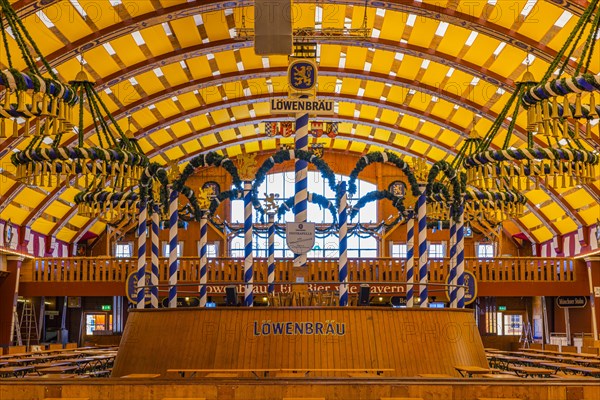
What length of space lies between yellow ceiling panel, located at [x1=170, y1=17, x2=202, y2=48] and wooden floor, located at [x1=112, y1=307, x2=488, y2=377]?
13.6 meters

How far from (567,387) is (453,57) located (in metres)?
18.9

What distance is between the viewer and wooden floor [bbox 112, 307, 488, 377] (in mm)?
12633

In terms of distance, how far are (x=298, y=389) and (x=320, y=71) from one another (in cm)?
2200

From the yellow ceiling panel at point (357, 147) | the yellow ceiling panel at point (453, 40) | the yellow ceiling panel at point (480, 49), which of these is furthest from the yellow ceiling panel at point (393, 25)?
→ the yellow ceiling panel at point (357, 147)

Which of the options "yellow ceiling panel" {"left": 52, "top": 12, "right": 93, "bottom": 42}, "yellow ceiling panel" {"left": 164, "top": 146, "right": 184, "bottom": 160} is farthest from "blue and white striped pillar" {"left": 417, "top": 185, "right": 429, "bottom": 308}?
"yellow ceiling panel" {"left": 164, "top": 146, "right": 184, "bottom": 160}

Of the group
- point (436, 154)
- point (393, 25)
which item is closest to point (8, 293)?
point (393, 25)

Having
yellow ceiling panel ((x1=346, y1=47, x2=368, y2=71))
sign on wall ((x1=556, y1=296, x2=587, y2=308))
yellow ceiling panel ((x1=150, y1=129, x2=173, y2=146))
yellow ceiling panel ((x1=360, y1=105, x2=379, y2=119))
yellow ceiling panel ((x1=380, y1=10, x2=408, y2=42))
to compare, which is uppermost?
yellow ceiling panel ((x1=346, y1=47, x2=368, y2=71))

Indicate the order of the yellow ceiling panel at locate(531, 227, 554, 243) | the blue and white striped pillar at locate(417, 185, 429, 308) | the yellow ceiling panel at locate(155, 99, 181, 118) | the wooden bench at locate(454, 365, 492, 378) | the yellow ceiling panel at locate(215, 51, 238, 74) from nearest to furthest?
the wooden bench at locate(454, 365, 492, 378) → the blue and white striped pillar at locate(417, 185, 429, 308) → the yellow ceiling panel at locate(215, 51, 238, 74) → the yellow ceiling panel at locate(155, 99, 181, 118) → the yellow ceiling panel at locate(531, 227, 554, 243)

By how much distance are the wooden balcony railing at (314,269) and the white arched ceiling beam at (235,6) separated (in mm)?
6948

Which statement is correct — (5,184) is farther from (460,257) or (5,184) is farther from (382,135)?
(460,257)

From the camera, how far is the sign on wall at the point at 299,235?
48.5 feet

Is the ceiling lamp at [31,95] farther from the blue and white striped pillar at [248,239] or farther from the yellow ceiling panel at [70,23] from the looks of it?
the yellow ceiling panel at [70,23]

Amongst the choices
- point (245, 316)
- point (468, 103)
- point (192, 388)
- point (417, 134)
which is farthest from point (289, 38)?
point (417, 134)

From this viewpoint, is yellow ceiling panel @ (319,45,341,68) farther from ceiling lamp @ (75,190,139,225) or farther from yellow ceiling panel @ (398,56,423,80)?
ceiling lamp @ (75,190,139,225)
